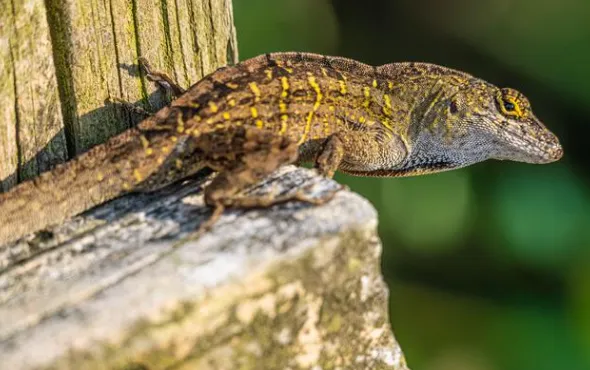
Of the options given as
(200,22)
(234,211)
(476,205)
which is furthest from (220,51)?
(476,205)

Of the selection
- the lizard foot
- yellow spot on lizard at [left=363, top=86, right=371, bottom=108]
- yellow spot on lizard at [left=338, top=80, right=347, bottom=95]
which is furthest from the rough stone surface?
yellow spot on lizard at [left=363, top=86, right=371, bottom=108]

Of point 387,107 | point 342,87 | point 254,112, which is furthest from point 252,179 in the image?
point 387,107

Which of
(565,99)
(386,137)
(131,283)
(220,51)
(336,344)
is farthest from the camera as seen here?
(565,99)

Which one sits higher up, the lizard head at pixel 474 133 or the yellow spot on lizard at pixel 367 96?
the yellow spot on lizard at pixel 367 96

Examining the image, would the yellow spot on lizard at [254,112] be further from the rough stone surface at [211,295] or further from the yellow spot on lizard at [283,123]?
the rough stone surface at [211,295]

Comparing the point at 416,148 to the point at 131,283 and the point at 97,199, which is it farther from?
the point at 131,283

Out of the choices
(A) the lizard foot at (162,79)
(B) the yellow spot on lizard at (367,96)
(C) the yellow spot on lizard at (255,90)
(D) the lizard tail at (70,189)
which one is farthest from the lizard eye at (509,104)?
(D) the lizard tail at (70,189)
